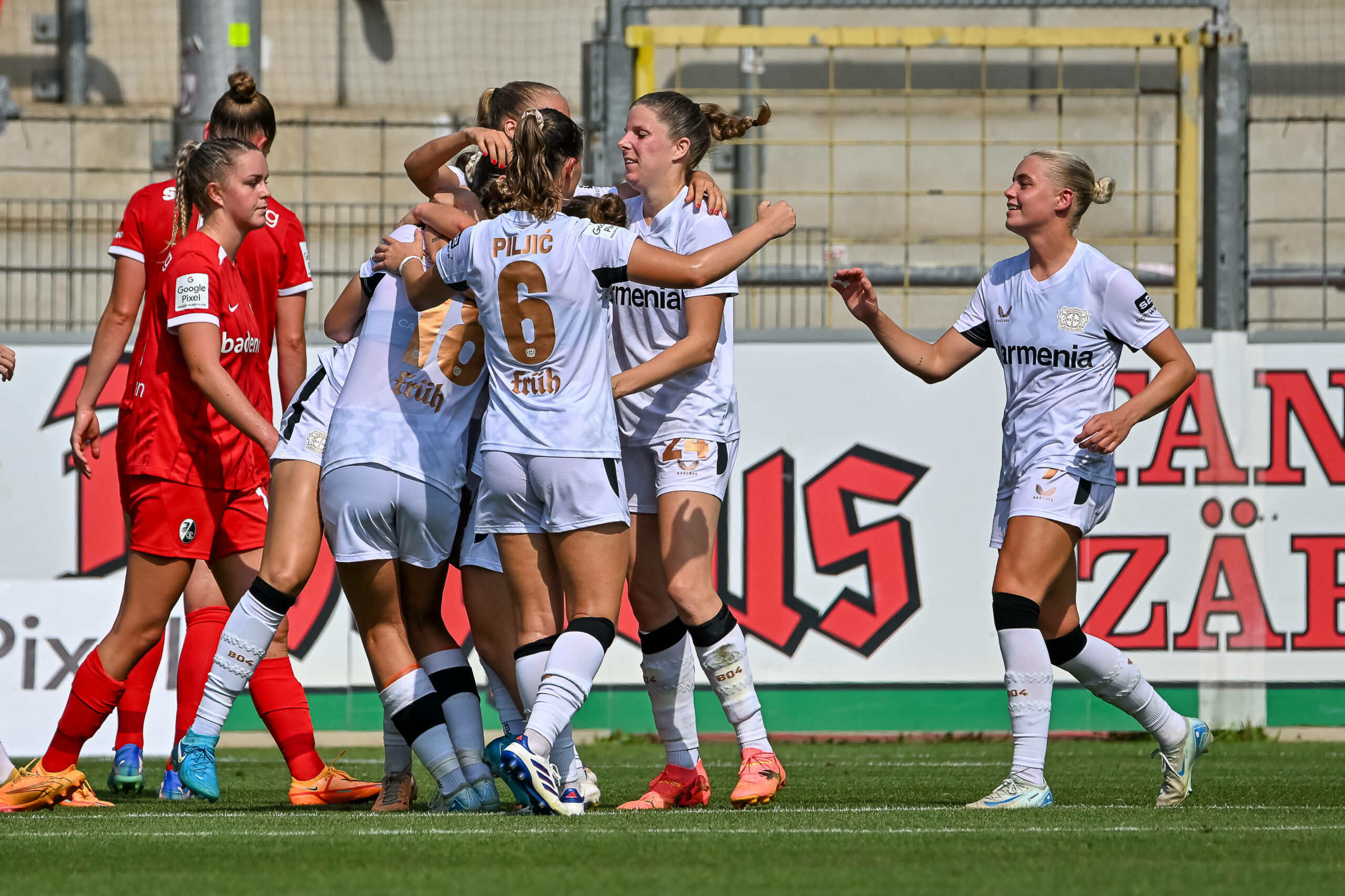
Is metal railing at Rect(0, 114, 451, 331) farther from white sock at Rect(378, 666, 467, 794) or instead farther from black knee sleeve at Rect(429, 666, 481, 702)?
white sock at Rect(378, 666, 467, 794)

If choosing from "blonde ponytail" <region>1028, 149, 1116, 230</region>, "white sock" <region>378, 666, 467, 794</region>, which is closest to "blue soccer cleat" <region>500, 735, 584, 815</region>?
"white sock" <region>378, 666, 467, 794</region>

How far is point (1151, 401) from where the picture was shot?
186 inches

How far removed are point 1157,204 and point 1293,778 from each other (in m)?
5.05

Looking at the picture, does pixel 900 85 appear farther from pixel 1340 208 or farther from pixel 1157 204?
pixel 1340 208

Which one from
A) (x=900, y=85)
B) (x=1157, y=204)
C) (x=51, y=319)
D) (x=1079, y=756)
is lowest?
(x=1079, y=756)

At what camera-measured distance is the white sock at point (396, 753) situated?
4809 millimetres

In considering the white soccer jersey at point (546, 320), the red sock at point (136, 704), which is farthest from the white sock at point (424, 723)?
the red sock at point (136, 704)

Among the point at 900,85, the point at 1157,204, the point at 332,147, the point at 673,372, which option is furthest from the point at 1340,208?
the point at 673,372

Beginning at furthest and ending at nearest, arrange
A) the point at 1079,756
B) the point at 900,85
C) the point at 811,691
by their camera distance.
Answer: the point at 900,85 → the point at 811,691 → the point at 1079,756

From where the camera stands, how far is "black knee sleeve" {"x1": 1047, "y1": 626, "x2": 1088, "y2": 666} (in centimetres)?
497

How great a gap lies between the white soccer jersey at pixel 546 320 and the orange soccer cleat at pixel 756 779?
1089 millimetres

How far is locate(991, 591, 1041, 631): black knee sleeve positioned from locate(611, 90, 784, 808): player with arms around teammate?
775 millimetres

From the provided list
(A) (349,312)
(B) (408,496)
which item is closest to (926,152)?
(A) (349,312)

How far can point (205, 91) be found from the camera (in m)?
8.16
